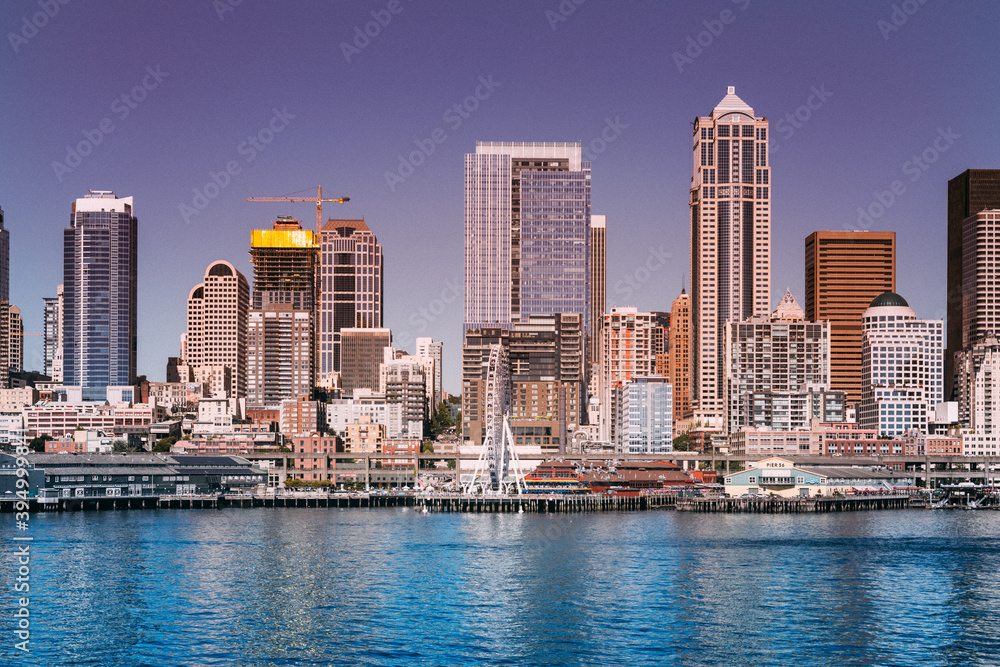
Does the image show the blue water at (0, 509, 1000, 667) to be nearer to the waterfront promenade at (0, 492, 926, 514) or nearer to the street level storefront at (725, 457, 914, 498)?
the waterfront promenade at (0, 492, 926, 514)

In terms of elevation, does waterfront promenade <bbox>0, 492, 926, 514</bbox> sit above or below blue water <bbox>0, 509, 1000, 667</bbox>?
below

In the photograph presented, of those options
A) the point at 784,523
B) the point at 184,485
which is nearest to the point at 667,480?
the point at 784,523

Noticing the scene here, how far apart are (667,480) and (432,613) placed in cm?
12971

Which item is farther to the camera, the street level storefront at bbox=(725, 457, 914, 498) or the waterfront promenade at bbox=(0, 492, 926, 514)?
the street level storefront at bbox=(725, 457, 914, 498)

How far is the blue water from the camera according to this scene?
63844 millimetres

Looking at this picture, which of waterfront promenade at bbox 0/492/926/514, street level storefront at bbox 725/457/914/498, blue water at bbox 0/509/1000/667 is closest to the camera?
blue water at bbox 0/509/1000/667

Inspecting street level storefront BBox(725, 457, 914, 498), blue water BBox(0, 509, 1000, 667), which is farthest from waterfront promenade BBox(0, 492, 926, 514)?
blue water BBox(0, 509, 1000, 667)

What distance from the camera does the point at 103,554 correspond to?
333ft

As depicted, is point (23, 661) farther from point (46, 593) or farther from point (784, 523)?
point (784, 523)

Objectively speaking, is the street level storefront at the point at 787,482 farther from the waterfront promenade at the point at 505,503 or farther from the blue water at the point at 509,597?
the blue water at the point at 509,597

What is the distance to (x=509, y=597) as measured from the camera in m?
79.6

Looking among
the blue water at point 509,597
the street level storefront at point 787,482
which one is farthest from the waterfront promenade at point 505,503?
the blue water at point 509,597

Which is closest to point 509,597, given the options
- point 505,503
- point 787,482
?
point 505,503

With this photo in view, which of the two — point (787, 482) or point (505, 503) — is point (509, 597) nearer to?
point (505, 503)
